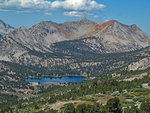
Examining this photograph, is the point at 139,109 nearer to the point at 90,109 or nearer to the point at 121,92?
the point at 90,109

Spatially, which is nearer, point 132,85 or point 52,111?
point 52,111

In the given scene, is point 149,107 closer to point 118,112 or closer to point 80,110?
point 118,112

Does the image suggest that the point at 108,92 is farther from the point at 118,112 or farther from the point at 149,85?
the point at 118,112

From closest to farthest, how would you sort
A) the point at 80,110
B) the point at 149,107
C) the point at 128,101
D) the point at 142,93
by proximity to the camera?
the point at 149,107 < the point at 80,110 < the point at 128,101 < the point at 142,93

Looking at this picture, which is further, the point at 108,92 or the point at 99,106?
the point at 108,92

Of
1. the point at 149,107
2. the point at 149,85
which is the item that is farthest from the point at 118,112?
the point at 149,85

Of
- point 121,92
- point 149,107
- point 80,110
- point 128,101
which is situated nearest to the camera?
point 149,107

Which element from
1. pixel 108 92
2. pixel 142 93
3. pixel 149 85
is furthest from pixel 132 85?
pixel 142 93

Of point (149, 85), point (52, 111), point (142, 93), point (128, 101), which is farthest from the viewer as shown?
point (149, 85)
